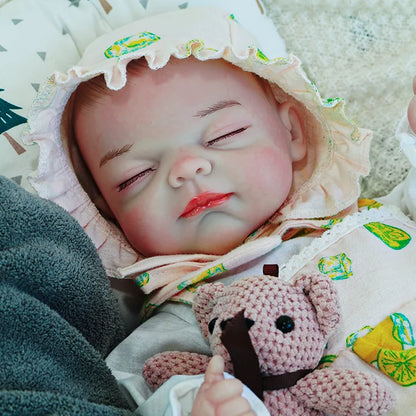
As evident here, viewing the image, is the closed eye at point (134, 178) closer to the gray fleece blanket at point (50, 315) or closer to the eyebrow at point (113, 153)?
the eyebrow at point (113, 153)

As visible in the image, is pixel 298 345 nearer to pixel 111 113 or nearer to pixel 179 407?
pixel 179 407

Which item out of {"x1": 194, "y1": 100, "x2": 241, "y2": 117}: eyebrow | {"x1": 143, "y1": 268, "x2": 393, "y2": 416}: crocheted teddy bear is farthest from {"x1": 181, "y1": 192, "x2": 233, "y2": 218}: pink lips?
{"x1": 143, "y1": 268, "x2": 393, "y2": 416}: crocheted teddy bear

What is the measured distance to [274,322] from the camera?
70 cm

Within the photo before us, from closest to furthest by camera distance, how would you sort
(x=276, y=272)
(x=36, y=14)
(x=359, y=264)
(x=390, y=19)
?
1. (x=276, y=272)
2. (x=359, y=264)
3. (x=36, y=14)
4. (x=390, y=19)

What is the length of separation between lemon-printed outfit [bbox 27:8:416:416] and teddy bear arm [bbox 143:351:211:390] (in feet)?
0.11

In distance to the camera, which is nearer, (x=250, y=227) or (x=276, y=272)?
(x=276, y=272)

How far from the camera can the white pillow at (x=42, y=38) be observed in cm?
115

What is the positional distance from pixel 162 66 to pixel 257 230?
0.34 m

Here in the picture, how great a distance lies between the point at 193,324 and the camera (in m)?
0.97

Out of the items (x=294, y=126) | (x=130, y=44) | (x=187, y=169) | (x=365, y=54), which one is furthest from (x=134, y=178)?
(x=365, y=54)

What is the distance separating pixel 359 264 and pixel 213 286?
272 millimetres

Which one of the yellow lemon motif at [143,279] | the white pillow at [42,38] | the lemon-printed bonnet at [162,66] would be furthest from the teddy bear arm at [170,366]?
the white pillow at [42,38]

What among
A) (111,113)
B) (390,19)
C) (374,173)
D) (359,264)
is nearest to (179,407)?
(359,264)

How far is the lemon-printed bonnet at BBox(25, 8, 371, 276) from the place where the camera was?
100cm
